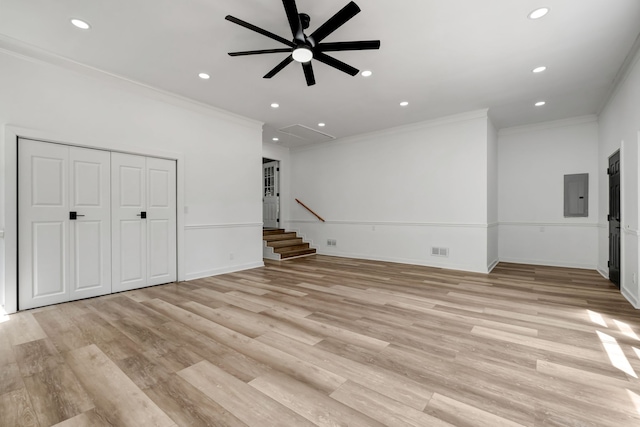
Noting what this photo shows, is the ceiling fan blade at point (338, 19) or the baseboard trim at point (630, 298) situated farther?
the baseboard trim at point (630, 298)

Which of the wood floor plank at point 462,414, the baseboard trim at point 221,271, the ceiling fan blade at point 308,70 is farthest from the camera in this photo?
the baseboard trim at point 221,271

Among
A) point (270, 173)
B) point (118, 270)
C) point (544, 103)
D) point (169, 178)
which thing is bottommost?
point (118, 270)

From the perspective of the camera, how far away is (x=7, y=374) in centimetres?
202

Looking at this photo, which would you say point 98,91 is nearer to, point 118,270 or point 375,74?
point 118,270

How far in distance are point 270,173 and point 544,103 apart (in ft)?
21.9

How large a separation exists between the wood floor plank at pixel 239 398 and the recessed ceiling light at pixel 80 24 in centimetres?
348

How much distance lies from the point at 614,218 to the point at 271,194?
24.6 feet

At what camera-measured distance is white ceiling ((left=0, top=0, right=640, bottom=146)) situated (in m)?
2.69

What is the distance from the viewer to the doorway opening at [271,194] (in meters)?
8.48

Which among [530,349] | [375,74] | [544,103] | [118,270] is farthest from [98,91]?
[544,103]

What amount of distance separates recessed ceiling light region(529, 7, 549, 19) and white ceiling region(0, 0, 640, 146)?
2.4 inches

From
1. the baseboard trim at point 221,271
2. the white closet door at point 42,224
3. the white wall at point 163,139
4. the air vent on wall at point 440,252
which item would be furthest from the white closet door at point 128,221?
the air vent on wall at point 440,252

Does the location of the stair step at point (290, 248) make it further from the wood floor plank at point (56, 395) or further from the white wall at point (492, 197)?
the wood floor plank at point (56, 395)

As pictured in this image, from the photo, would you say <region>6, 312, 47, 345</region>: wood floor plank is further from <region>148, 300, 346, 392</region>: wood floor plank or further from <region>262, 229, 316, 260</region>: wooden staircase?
<region>262, 229, 316, 260</region>: wooden staircase
